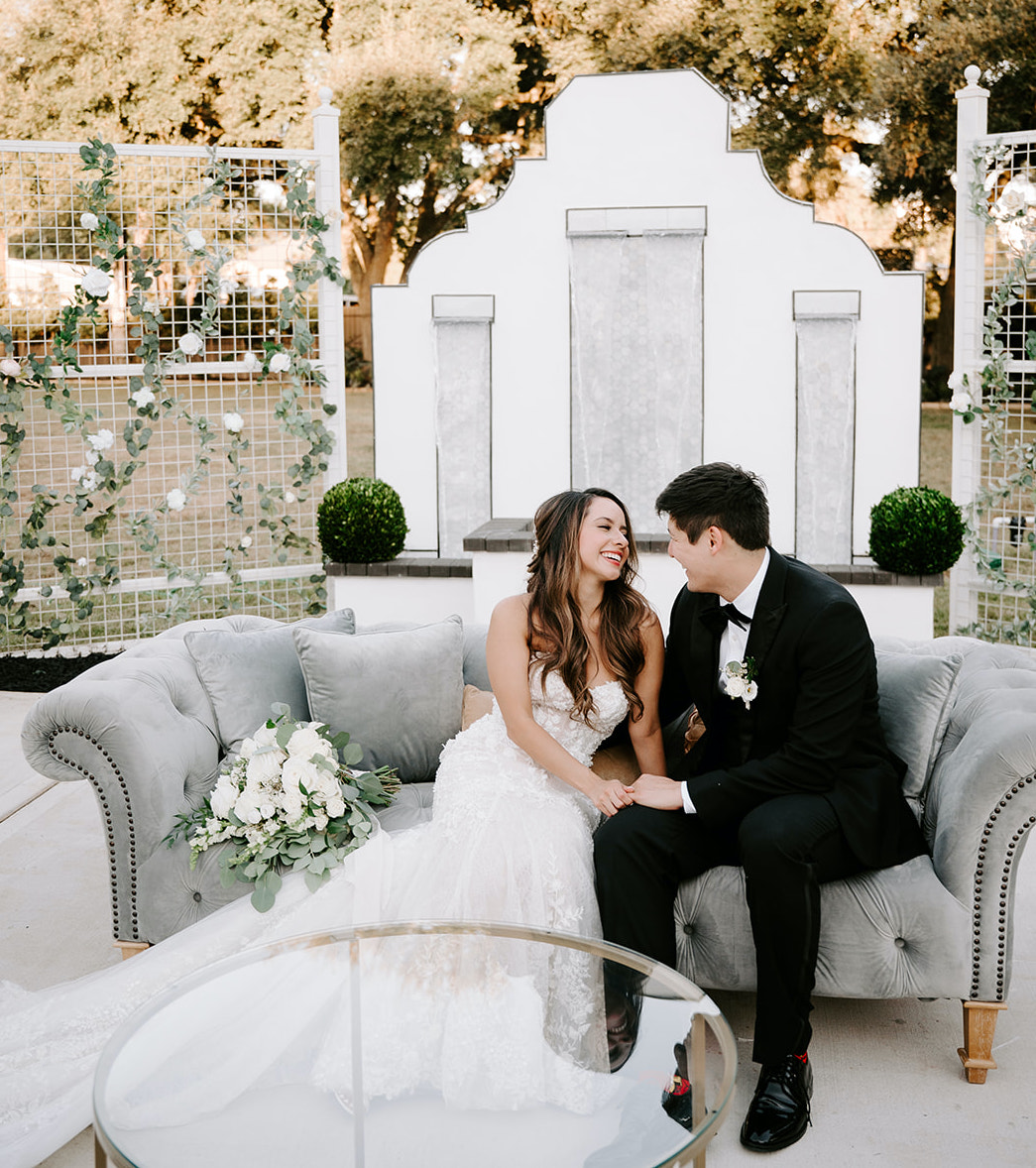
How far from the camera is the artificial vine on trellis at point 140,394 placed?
626cm

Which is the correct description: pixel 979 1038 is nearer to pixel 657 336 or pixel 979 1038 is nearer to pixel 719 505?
pixel 719 505

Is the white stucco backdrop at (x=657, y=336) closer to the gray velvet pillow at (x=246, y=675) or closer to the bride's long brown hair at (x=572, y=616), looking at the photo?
the gray velvet pillow at (x=246, y=675)

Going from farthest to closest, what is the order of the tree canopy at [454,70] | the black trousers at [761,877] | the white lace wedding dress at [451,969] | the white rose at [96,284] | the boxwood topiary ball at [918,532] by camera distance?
the tree canopy at [454,70] → the white rose at [96,284] → the boxwood topiary ball at [918,532] → the black trousers at [761,877] → the white lace wedding dress at [451,969]

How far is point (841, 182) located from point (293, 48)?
20.3ft

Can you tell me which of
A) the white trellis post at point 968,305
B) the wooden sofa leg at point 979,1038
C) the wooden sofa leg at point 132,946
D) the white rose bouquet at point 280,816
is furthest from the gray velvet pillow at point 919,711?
the white trellis post at point 968,305

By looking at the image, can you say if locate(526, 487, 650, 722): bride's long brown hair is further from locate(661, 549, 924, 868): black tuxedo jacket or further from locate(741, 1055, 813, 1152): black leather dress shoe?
locate(741, 1055, 813, 1152): black leather dress shoe

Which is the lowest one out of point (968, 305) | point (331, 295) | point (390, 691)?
point (390, 691)

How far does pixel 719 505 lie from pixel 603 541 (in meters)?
0.32

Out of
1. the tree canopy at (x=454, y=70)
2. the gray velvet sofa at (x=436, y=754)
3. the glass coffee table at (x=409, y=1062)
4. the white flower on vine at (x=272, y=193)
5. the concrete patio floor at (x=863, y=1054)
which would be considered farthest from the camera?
the tree canopy at (x=454, y=70)

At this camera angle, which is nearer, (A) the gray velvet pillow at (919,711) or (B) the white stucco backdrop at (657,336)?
(A) the gray velvet pillow at (919,711)

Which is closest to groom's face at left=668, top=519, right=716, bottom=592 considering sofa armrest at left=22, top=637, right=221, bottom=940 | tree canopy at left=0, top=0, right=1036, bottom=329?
sofa armrest at left=22, top=637, right=221, bottom=940

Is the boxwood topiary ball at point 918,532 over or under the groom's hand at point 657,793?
over

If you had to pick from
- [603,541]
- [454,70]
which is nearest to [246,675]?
[603,541]

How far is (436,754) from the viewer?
11.4 feet
